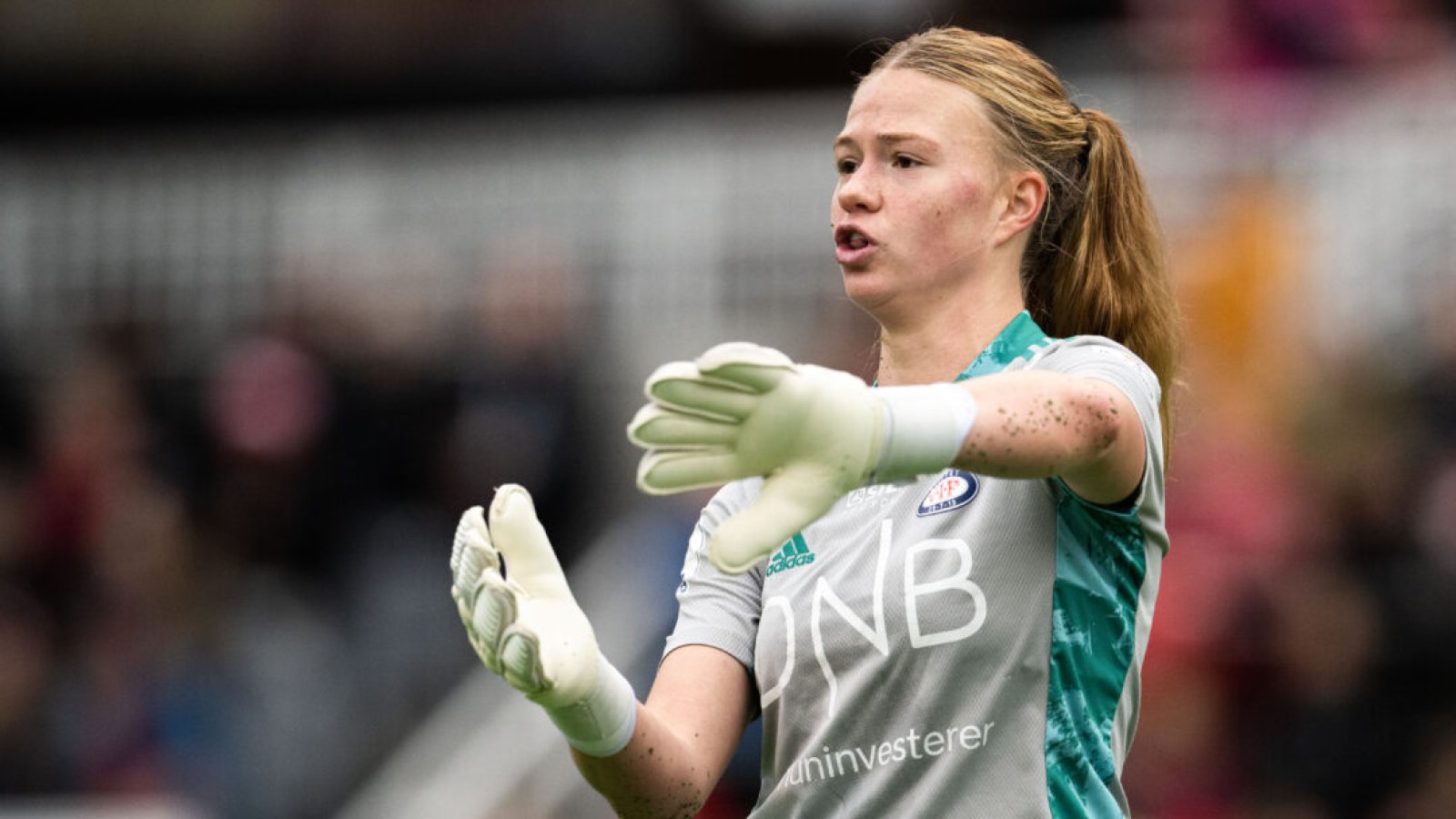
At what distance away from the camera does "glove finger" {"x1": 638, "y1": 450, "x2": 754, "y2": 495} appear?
10.2ft

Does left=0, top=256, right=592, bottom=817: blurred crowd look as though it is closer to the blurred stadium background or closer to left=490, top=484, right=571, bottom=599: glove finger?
the blurred stadium background

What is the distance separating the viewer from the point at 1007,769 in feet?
11.5

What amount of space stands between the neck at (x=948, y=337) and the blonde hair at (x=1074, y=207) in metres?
0.21

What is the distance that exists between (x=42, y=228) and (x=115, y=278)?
583 millimetres

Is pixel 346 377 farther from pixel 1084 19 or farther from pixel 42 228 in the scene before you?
pixel 1084 19

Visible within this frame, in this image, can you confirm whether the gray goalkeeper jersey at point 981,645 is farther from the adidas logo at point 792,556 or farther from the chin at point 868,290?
the chin at point 868,290

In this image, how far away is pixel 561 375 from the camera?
9.96m

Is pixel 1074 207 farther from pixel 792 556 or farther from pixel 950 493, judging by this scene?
pixel 792 556

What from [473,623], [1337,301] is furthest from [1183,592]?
[473,623]

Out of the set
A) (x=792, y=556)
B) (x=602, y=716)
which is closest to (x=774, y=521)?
(x=602, y=716)

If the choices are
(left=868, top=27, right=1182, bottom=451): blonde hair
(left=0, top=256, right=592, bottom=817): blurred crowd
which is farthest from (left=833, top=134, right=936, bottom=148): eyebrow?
(left=0, top=256, right=592, bottom=817): blurred crowd

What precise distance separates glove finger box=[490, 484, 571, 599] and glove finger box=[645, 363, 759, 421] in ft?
1.62

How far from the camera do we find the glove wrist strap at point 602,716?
353cm

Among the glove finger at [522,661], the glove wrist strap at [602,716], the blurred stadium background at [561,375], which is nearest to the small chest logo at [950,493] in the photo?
the glove wrist strap at [602,716]
